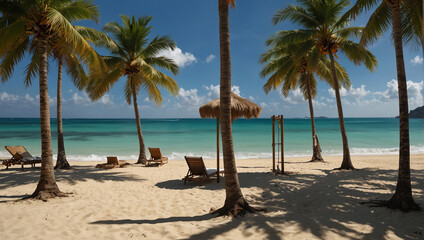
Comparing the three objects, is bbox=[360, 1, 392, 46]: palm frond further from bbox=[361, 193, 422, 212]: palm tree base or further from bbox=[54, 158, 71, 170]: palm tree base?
bbox=[54, 158, 71, 170]: palm tree base

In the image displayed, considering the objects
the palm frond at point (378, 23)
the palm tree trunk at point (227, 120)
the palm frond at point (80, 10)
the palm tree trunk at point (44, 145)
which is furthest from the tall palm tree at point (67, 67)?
the palm frond at point (378, 23)

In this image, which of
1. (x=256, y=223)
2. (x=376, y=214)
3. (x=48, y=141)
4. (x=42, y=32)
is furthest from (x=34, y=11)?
(x=376, y=214)

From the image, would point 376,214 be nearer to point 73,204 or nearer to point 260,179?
point 260,179

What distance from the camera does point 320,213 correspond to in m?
4.65

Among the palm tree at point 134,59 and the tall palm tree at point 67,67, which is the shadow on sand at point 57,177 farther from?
the palm tree at point 134,59

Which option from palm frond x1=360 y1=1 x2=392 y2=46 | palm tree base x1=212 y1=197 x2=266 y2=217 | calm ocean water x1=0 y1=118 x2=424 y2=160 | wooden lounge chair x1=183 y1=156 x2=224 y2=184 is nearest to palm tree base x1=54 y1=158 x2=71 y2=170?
wooden lounge chair x1=183 y1=156 x2=224 y2=184

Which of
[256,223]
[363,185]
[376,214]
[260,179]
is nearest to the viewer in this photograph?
Result: [256,223]

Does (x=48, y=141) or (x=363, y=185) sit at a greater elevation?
(x=48, y=141)

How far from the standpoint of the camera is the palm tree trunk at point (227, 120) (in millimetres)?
4516

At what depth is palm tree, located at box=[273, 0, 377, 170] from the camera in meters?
10.4

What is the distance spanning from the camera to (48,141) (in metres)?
5.93

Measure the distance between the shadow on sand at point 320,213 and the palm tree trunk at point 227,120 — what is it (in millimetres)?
276

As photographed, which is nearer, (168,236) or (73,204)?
(168,236)

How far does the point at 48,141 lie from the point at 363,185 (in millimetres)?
8334
